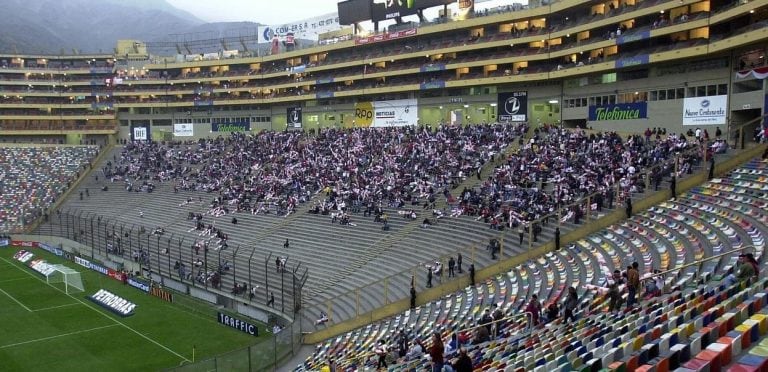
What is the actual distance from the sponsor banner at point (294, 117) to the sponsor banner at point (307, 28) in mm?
10745

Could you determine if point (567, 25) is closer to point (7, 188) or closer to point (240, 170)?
point (240, 170)

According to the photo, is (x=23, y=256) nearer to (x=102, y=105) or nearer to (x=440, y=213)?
(x=440, y=213)

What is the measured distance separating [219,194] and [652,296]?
42.3 meters

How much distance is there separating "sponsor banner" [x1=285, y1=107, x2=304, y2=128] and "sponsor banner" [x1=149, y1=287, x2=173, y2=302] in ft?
130

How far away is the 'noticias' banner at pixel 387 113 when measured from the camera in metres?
61.9

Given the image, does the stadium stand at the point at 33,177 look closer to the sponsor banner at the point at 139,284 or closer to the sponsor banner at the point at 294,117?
the sponsor banner at the point at 294,117

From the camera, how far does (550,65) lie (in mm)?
50375

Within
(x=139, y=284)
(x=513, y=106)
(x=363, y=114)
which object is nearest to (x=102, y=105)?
(x=363, y=114)

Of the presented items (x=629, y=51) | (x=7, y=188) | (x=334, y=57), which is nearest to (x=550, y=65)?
(x=629, y=51)

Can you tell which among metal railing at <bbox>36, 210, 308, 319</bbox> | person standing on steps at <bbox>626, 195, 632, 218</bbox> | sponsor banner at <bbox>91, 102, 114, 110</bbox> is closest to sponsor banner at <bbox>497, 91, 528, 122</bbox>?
metal railing at <bbox>36, 210, 308, 319</bbox>

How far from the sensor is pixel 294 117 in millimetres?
74188

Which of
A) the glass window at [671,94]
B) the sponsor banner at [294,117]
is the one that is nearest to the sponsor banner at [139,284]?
the glass window at [671,94]

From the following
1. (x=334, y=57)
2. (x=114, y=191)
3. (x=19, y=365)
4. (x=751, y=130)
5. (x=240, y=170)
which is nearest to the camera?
(x=19, y=365)

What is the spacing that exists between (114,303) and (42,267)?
44.5ft
